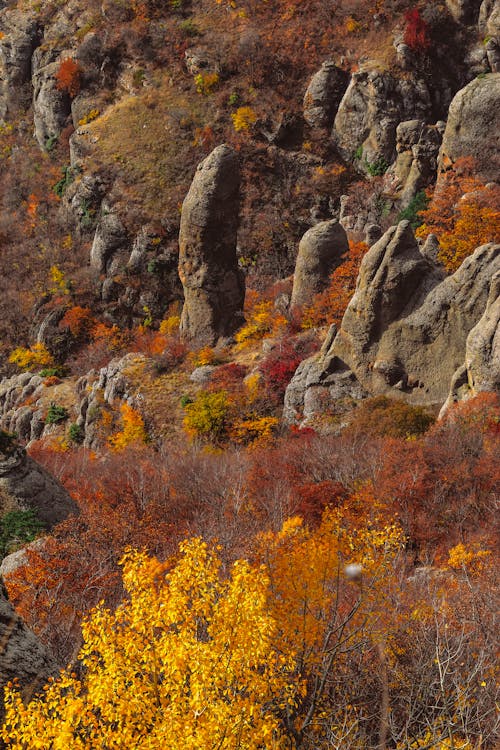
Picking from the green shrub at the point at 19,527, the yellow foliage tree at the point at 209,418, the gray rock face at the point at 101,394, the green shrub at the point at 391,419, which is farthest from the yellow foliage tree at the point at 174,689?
the gray rock face at the point at 101,394

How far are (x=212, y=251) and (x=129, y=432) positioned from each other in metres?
15.5

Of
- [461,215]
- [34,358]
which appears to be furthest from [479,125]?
[34,358]

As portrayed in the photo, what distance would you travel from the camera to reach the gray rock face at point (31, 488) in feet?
66.0

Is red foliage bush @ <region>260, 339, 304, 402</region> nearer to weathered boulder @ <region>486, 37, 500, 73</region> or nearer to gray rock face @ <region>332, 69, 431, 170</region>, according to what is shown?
gray rock face @ <region>332, 69, 431, 170</region>

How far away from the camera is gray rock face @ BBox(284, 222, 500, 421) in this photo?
2916 cm

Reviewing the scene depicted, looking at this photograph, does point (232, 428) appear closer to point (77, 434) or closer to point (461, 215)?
point (77, 434)

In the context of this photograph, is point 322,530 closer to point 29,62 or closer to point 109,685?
point 109,685

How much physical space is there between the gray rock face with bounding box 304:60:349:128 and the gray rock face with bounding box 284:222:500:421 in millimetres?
33907

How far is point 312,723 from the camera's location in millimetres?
8141

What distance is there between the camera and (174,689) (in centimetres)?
727

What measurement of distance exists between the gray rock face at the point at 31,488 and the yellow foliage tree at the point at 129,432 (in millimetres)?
14842

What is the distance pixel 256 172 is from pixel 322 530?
49.3 m

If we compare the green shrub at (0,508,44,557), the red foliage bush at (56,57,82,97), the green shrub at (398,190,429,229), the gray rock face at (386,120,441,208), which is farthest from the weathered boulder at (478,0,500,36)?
the green shrub at (0,508,44,557)

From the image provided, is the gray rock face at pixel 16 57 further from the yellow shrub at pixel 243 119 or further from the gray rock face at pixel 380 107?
the gray rock face at pixel 380 107
